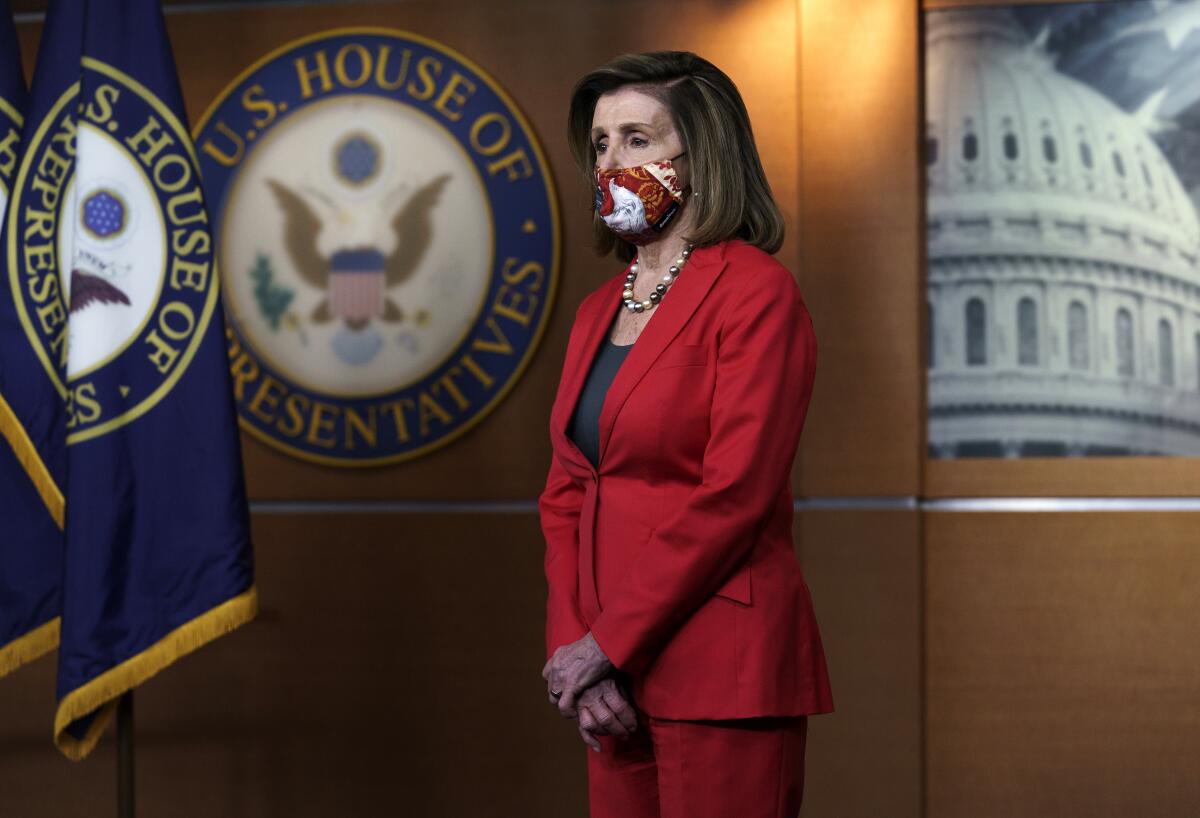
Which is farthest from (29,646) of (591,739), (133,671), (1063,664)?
(1063,664)

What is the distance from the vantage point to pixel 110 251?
2.56 metres

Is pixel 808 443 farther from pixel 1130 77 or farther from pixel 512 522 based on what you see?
pixel 1130 77

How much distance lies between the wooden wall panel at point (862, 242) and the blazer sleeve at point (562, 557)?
3.79ft

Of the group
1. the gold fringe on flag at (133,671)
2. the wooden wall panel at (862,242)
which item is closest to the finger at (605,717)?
the gold fringe on flag at (133,671)

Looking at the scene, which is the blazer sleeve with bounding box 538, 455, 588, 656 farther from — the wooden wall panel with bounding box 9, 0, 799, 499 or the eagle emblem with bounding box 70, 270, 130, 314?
the wooden wall panel with bounding box 9, 0, 799, 499

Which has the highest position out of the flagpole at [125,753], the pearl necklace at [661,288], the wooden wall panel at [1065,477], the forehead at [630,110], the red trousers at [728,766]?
the forehead at [630,110]

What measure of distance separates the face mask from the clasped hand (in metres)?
0.60

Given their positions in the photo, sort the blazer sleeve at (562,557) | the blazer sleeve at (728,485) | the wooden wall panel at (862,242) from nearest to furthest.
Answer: the blazer sleeve at (728,485), the blazer sleeve at (562,557), the wooden wall panel at (862,242)

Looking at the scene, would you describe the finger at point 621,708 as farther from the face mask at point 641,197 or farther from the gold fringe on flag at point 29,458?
the gold fringe on flag at point 29,458

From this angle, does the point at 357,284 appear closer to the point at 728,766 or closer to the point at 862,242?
the point at 862,242

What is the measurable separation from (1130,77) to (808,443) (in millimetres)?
1122

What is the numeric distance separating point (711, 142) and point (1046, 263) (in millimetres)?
1468

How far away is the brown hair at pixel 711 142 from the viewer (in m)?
1.97

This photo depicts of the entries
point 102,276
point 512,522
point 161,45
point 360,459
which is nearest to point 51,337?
point 102,276
